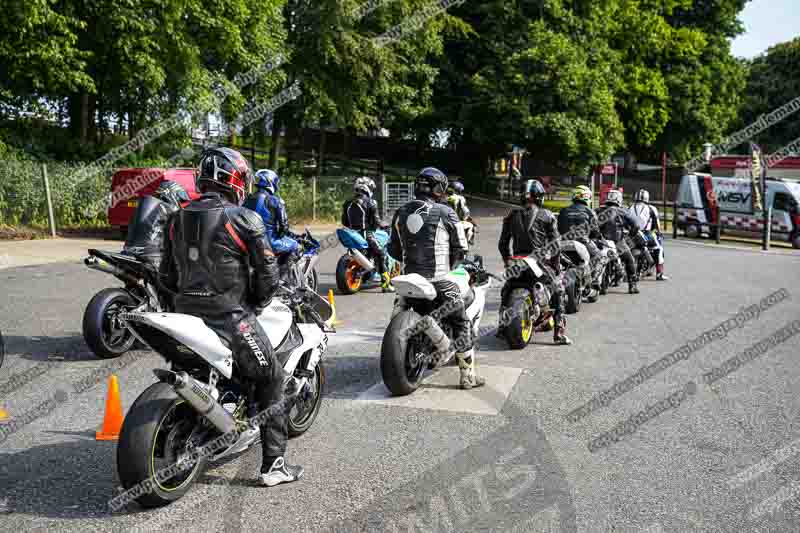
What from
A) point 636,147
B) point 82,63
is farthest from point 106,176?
point 636,147

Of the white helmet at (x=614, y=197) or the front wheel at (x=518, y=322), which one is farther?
the white helmet at (x=614, y=197)

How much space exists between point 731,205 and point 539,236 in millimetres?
20879

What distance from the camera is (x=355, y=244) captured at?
12188mm

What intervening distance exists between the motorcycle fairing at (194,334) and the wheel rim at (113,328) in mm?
3742

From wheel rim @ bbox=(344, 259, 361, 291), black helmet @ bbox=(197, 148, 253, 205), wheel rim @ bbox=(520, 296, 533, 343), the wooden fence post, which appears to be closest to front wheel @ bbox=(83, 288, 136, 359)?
black helmet @ bbox=(197, 148, 253, 205)

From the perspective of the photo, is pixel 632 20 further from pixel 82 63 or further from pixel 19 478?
pixel 19 478

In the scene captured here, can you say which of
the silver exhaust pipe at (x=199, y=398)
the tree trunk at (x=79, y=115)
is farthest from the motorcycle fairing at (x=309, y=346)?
the tree trunk at (x=79, y=115)

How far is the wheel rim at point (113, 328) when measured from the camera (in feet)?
25.1

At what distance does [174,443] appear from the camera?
4305 mm

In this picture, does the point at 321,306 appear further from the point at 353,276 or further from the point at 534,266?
the point at 353,276

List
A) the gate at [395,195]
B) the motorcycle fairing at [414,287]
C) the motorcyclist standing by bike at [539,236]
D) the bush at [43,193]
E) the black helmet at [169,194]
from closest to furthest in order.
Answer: the motorcycle fairing at [414,287], the black helmet at [169,194], the motorcyclist standing by bike at [539,236], the bush at [43,193], the gate at [395,195]

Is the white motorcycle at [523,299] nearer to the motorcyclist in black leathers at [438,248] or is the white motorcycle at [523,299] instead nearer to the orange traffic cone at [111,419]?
the motorcyclist in black leathers at [438,248]

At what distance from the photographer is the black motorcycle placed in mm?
7395

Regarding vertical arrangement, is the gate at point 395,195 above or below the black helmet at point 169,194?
below
